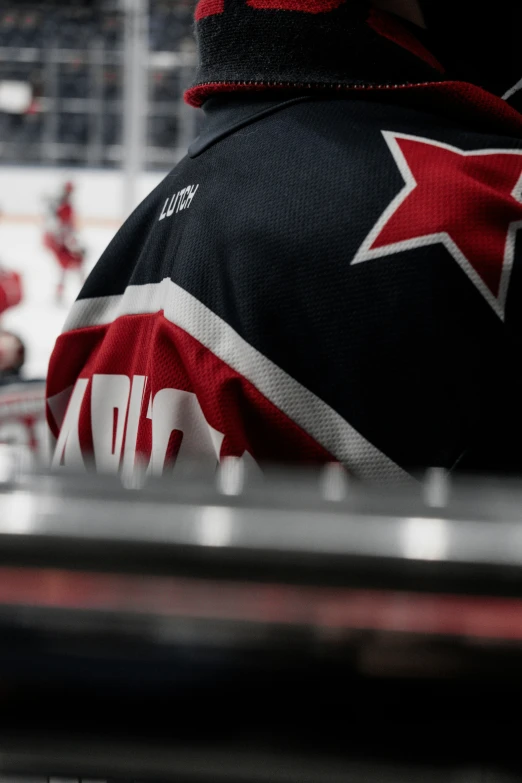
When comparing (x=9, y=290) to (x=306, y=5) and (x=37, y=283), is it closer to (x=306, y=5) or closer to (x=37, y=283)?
(x=37, y=283)

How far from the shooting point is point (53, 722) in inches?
6.5

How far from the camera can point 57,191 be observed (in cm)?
742

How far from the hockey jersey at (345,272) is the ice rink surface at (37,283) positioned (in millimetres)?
4695

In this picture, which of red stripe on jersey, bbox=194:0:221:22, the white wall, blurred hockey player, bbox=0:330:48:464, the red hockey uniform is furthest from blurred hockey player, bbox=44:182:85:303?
red stripe on jersey, bbox=194:0:221:22

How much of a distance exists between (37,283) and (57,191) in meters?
1.11

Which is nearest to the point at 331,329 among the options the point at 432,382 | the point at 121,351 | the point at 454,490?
the point at 432,382

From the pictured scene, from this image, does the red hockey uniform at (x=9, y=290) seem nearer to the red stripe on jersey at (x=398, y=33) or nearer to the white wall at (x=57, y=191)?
the red stripe on jersey at (x=398, y=33)

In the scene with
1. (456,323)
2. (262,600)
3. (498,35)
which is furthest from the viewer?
(498,35)

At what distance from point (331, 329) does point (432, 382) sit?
57 mm

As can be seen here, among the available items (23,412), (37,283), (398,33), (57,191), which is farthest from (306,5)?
(57,191)

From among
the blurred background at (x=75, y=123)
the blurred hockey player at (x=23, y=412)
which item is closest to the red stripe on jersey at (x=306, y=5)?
the blurred hockey player at (x=23, y=412)

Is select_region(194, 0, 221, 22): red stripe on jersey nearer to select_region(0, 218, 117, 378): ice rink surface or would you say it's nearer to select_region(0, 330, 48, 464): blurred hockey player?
select_region(0, 330, 48, 464): blurred hockey player

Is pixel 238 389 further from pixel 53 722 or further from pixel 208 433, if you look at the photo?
pixel 53 722

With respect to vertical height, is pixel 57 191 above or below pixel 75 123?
below
